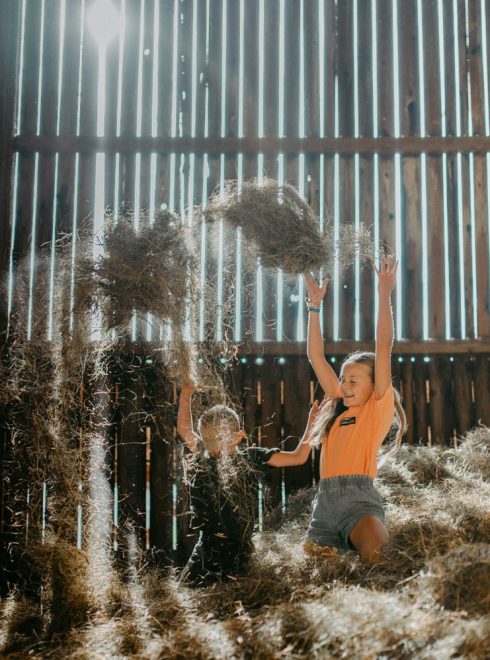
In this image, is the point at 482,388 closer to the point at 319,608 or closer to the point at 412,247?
the point at 412,247

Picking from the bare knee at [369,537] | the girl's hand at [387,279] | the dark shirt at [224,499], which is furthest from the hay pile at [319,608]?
the girl's hand at [387,279]

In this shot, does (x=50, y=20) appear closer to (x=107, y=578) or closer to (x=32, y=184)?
(x=32, y=184)

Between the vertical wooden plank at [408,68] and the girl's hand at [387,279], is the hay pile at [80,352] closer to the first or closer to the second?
the girl's hand at [387,279]

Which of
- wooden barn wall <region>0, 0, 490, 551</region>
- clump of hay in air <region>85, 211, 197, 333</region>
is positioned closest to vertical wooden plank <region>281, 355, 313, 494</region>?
wooden barn wall <region>0, 0, 490, 551</region>

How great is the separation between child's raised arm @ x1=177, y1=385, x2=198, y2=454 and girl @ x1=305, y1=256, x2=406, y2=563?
647mm

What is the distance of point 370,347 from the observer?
20.5ft

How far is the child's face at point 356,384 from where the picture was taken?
4000mm

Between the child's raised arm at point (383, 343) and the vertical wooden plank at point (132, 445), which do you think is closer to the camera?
the child's raised arm at point (383, 343)

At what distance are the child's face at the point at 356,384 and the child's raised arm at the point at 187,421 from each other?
0.81m

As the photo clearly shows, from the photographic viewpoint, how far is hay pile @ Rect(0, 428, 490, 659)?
245cm

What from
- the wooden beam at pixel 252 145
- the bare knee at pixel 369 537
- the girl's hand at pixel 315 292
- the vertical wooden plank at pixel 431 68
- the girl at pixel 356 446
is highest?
the vertical wooden plank at pixel 431 68

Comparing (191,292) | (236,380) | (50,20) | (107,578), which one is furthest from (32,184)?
(107,578)

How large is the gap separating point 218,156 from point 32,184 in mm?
1479

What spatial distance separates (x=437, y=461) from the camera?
5.31 m
